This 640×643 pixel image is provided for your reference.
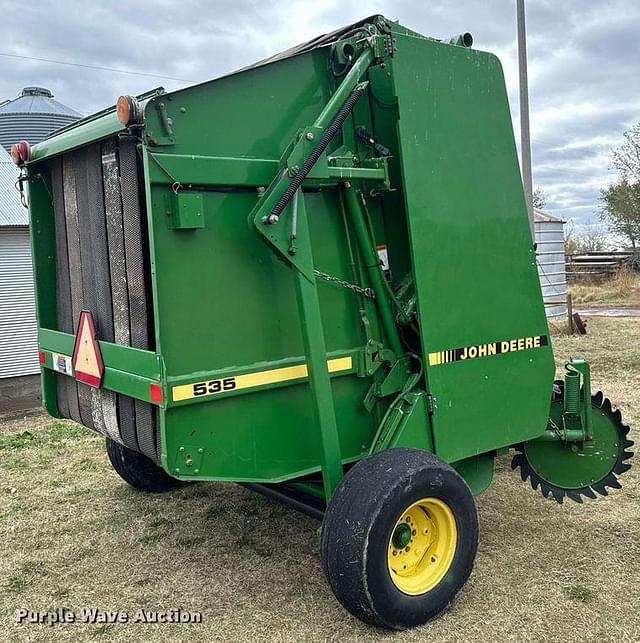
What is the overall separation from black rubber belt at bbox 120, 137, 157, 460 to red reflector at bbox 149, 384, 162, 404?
0.22m

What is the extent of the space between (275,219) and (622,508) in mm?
3225

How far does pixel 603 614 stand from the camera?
3418 mm

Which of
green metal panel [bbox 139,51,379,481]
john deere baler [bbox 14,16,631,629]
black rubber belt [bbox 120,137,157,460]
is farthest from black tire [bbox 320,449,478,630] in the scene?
black rubber belt [bbox 120,137,157,460]

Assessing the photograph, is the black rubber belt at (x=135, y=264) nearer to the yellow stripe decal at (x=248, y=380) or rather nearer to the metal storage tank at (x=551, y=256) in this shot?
the yellow stripe decal at (x=248, y=380)

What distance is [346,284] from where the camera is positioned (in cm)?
367

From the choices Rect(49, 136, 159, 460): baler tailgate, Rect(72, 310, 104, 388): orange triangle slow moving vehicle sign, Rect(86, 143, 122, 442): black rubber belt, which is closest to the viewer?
Rect(49, 136, 159, 460): baler tailgate

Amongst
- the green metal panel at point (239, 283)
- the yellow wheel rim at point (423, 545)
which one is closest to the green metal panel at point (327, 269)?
the green metal panel at point (239, 283)

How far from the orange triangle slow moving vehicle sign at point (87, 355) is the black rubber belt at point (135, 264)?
1.13ft

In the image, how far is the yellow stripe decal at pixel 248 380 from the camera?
3.17 metres

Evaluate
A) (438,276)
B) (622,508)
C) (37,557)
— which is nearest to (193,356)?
(438,276)

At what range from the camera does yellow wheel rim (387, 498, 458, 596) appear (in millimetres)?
3400

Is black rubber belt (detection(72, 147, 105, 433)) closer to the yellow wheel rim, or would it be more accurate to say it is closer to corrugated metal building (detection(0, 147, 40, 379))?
the yellow wheel rim

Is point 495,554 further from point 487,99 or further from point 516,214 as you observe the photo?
point 487,99

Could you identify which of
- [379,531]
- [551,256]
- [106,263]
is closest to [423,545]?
[379,531]
